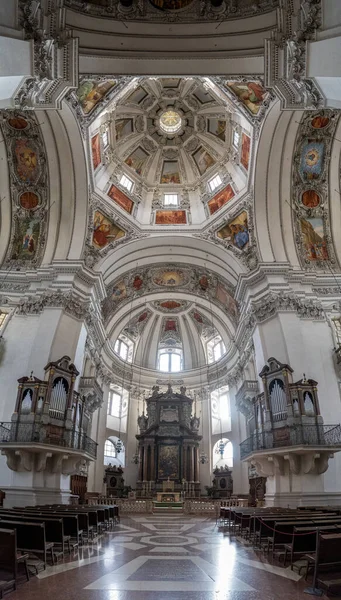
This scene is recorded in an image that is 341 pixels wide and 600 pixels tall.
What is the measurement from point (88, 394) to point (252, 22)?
15475 mm

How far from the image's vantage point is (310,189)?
1792 cm

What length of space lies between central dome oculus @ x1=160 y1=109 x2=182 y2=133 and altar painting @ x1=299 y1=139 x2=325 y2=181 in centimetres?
805

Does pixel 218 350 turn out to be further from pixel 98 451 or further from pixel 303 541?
pixel 303 541

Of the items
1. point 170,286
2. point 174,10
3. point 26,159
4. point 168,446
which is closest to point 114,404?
point 168,446

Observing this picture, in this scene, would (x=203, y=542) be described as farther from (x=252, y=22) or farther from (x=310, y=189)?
(x=310, y=189)

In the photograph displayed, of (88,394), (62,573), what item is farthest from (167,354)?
(62,573)

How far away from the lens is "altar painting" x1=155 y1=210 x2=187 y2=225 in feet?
70.3

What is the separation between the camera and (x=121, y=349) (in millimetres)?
28547

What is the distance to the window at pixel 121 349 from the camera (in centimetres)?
2791

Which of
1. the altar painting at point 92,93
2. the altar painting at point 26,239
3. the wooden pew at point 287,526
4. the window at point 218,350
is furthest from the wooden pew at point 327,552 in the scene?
the window at point 218,350

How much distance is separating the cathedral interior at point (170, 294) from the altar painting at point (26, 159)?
0.09 metres

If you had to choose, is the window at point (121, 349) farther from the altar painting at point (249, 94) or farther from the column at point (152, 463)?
the altar painting at point (249, 94)

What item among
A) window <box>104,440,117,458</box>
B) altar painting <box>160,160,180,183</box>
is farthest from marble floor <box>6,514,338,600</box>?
altar painting <box>160,160,180,183</box>

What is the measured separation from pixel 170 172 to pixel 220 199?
4355 mm
